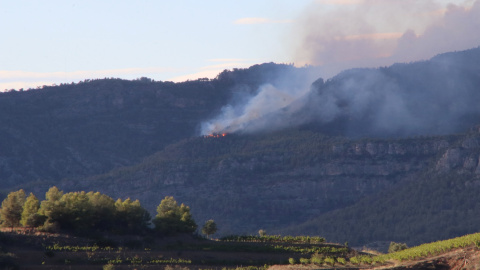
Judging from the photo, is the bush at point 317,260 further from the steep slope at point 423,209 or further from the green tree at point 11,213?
the steep slope at point 423,209

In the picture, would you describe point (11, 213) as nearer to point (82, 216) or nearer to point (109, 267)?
point (82, 216)

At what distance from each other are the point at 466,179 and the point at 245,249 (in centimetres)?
9390

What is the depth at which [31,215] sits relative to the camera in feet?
327

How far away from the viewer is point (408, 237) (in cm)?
16475

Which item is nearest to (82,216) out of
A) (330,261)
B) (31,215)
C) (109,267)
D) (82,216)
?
(82,216)

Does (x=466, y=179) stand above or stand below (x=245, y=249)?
above

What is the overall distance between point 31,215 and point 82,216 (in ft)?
15.3

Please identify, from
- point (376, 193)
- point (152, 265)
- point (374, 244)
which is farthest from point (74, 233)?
point (376, 193)

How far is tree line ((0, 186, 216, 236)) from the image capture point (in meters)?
99.5

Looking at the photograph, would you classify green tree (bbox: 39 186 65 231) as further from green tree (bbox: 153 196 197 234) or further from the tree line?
green tree (bbox: 153 196 197 234)

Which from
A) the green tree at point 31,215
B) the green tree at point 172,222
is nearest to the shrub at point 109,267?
the green tree at point 31,215

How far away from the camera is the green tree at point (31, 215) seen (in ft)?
327

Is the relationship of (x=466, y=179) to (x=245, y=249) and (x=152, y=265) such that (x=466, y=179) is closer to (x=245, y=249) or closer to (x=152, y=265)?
(x=245, y=249)

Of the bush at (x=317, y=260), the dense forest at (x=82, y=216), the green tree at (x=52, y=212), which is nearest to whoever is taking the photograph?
the bush at (x=317, y=260)
